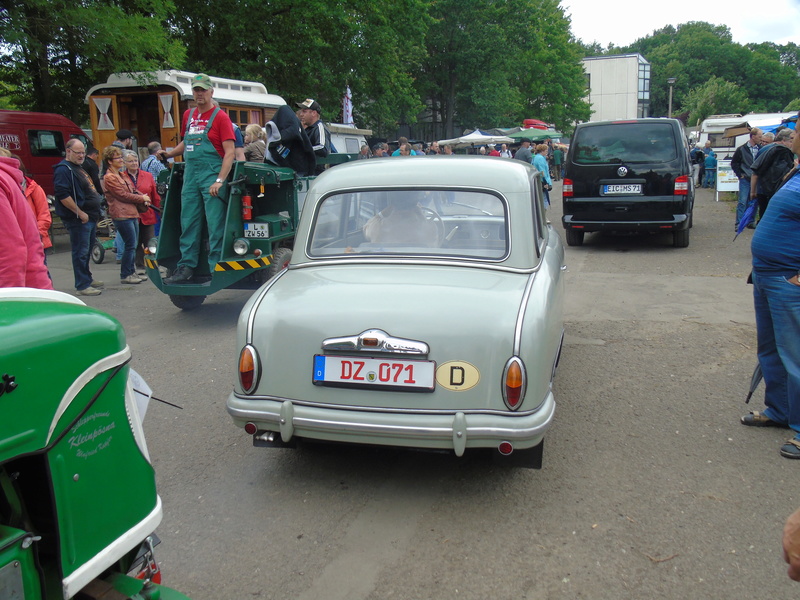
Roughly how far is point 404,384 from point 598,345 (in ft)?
12.0

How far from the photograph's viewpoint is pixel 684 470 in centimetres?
407

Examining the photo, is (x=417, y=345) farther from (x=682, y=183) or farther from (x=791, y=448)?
(x=682, y=183)

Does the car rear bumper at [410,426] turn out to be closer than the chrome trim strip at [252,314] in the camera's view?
Yes

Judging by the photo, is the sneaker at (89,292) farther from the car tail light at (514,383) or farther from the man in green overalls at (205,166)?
the car tail light at (514,383)

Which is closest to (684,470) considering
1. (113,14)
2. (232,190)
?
(232,190)

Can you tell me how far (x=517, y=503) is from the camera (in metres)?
3.71

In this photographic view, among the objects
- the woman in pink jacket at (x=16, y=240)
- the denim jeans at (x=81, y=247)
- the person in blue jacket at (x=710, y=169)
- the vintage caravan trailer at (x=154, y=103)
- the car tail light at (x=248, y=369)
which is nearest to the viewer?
the woman in pink jacket at (x=16, y=240)

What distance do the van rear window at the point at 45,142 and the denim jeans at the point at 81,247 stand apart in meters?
8.92

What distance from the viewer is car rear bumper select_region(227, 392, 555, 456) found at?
11.2 ft

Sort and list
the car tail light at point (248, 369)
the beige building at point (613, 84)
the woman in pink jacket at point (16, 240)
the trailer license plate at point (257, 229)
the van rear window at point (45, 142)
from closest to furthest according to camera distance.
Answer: the woman in pink jacket at point (16, 240) → the car tail light at point (248, 369) → the trailer license plate at point (257, 229) → the van rear window at point (45, 142) → the beige building at point (613, 84)

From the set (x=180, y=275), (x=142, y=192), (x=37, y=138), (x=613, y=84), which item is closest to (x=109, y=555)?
(x=180, y=275)

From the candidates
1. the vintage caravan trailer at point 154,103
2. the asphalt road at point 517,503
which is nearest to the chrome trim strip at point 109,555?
the asphalt road at point 517,503

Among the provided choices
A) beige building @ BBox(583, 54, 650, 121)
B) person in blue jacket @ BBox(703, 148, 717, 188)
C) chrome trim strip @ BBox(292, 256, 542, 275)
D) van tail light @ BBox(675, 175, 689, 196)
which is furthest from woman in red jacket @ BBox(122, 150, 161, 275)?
beige building @ BBox(583, 54, 650, 121)

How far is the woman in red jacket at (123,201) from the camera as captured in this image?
9734mm
